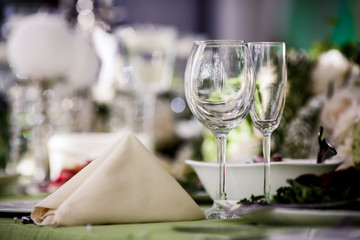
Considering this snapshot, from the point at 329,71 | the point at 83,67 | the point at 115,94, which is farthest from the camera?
the point at 115,94

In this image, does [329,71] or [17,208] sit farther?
[329,71]

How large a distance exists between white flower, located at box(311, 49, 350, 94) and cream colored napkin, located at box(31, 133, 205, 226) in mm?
1126

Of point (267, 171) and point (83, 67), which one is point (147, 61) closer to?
point (83, 67)

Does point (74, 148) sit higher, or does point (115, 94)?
point (115, 94)

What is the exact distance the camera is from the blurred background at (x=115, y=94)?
1.72 meters

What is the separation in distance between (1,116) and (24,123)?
1.53 feet

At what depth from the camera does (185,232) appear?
671 mm

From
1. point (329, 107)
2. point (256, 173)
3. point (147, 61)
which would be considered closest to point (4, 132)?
point (147, 61)

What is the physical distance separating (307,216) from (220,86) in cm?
24

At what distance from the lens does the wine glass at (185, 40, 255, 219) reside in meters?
0.82

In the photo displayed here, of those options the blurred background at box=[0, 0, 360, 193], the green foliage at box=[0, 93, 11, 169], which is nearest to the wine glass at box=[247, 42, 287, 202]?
the blurred background at box=[0, 0, 360, 193]

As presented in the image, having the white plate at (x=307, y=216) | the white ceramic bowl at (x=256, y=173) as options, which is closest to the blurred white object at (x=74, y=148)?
the white ceramic bowl at (x=256, y=173)

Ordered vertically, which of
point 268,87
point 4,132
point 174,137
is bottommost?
point 174,137

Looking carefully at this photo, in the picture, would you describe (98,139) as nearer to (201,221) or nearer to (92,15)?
(201,221)
